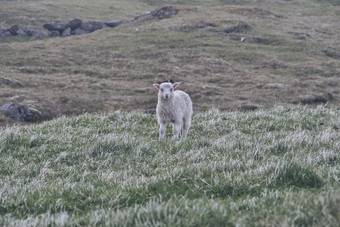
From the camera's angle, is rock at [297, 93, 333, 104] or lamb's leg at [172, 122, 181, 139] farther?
rock at [297, 93, 333, 104]

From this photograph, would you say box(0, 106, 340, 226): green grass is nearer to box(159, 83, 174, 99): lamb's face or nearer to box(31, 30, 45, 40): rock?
box(159, 83, 174, 99): lamb's face

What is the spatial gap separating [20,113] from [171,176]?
55.3 feet

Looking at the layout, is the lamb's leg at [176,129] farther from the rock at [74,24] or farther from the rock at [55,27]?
the rock at [74,24]

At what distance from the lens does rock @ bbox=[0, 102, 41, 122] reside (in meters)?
20.3

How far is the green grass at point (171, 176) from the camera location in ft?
12.8

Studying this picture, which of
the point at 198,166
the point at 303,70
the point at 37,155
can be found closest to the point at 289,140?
the point at 198,166

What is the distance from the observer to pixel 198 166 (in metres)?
6.13

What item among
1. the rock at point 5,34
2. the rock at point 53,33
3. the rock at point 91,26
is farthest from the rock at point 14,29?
the rock at point 91,26

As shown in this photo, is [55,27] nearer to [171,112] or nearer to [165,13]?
[165,13]

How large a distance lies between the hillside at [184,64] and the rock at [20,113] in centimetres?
71

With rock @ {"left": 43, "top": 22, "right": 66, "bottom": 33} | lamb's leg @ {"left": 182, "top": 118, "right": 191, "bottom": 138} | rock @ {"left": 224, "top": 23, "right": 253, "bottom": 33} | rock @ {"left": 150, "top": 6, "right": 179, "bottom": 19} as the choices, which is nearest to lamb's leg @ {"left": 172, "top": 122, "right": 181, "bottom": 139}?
lamb's leg @ {"left": 182, "top": 118, "right": 191, "bottom": 138}

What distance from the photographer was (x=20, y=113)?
67.3 feet

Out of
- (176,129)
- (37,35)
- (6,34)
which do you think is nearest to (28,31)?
(37,35)

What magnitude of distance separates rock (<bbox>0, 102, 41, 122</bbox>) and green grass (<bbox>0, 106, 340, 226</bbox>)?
32.5 feet
